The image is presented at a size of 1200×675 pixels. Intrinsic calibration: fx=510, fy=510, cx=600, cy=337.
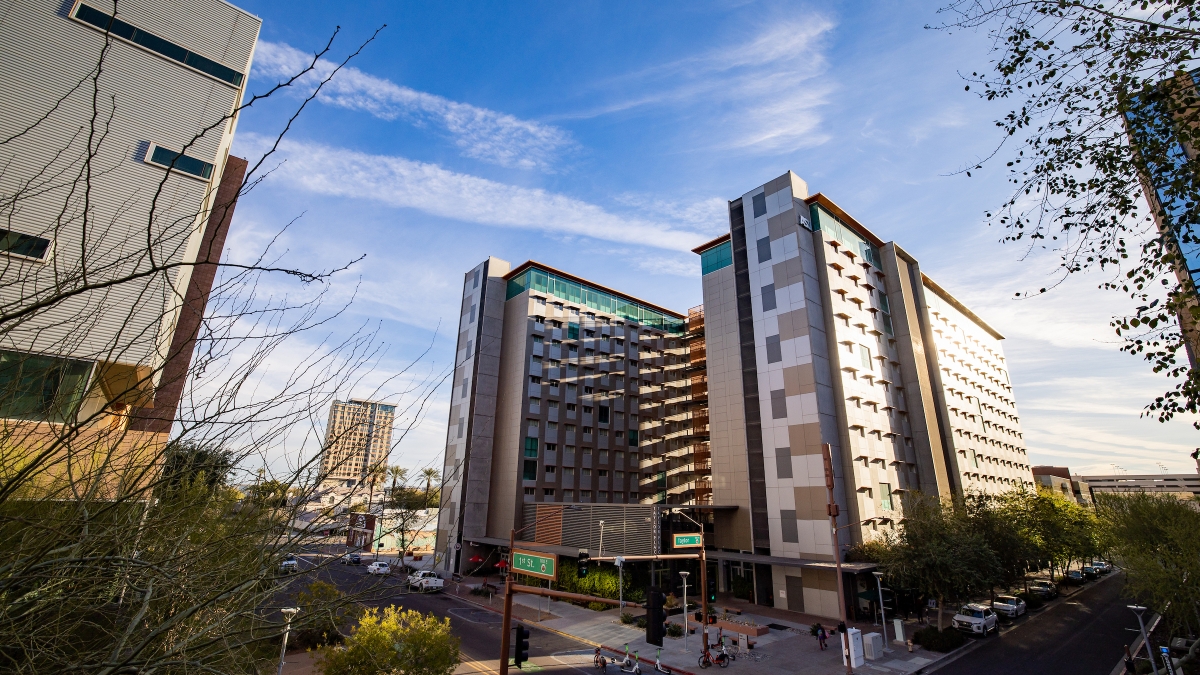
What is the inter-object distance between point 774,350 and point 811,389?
4581 millimetres

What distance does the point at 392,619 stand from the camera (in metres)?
15.6

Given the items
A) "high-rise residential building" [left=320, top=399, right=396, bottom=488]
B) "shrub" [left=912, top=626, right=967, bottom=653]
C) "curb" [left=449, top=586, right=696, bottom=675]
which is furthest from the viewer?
"shrub" [left=912, top=626, right=967, bottom=653]

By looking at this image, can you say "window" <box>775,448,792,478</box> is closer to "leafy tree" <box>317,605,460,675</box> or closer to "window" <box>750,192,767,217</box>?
"window" <box>750,192,767,217</box>

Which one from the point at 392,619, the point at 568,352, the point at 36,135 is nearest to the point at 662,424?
the point at 568,352

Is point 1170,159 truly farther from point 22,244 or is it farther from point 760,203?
point 760,203

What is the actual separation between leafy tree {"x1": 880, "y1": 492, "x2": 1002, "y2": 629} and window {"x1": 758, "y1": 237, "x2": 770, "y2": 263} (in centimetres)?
2203

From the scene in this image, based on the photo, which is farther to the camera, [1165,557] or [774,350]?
[774,350]

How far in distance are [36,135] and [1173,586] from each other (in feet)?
172

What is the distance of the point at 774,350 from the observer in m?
40.7

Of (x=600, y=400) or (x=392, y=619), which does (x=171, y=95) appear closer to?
(x=392, y=619)

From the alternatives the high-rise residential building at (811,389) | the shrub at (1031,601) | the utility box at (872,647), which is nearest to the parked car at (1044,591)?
the shrub at (1031,601)

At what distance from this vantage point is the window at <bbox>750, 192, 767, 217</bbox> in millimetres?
44562

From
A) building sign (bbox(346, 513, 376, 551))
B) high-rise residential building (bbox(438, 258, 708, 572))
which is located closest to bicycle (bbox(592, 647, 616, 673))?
building sign (bbox(346, 513, 376, 551))

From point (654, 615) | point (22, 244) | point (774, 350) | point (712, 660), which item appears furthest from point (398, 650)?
point (774, 350)
